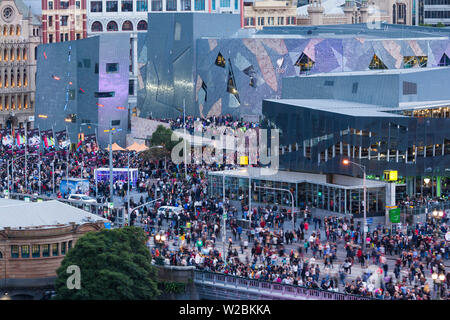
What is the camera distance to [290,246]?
Result: 84938mm

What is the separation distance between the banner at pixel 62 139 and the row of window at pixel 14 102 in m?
45.2

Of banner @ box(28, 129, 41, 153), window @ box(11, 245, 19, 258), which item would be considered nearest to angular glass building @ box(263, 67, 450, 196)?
window @ box(11, 245, 19, 258)

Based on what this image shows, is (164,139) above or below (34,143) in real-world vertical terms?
above

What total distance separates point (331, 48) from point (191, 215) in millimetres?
59588

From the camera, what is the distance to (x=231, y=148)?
121m

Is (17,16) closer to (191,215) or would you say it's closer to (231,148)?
(231,148)

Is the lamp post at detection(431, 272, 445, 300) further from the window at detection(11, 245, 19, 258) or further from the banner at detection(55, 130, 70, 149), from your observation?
the banner at detection(55, 130, 70, 149)

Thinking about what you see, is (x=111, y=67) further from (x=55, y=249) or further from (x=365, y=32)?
(x=55, y=249)

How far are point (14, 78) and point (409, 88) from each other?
307ft

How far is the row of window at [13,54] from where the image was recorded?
190 metres

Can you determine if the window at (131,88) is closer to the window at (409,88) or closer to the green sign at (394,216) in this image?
the window at (409,88)

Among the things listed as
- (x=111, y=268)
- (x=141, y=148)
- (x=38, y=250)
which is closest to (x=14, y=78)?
(x=141, y=148)

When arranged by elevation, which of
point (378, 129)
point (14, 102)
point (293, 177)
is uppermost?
point (378, 129)
